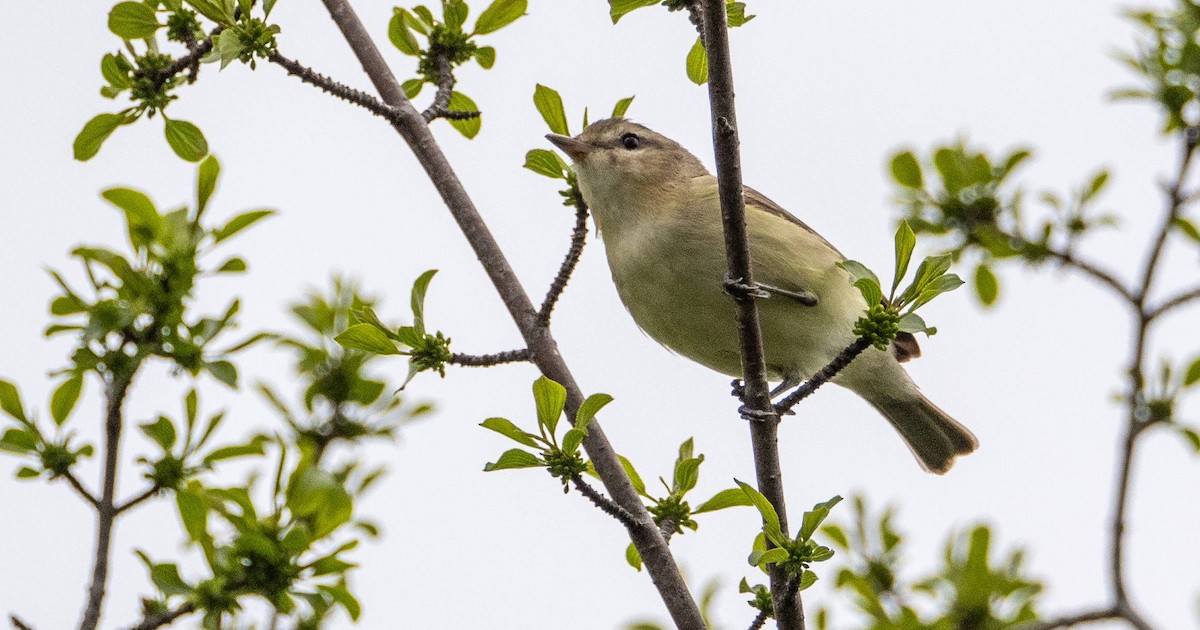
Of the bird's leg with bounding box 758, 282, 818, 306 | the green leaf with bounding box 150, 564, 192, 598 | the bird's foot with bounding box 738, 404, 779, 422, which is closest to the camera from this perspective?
the green leaf with bounding box 150, 564, 192, 598

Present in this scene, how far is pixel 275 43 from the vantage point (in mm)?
3441

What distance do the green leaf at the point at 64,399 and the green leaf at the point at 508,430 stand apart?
3.40 feet

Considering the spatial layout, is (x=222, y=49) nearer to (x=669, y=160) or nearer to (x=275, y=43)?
(x=275, y=43)

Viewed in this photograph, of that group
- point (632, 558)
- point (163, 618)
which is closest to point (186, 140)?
point (163, 618)

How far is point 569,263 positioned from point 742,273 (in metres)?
0.55

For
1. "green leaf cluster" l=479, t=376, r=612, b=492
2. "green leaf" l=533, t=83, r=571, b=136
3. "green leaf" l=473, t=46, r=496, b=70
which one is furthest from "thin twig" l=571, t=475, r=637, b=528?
"green leaf" l=473, t=46, r=496, b=70

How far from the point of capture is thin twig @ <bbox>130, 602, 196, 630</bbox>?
259cm

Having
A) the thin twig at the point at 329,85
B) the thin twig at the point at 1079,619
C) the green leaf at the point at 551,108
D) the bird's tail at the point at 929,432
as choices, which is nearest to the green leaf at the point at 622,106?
the green leaf at the point at 551,108

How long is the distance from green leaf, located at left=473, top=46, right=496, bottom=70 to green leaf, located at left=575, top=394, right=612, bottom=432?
1419 millimetres

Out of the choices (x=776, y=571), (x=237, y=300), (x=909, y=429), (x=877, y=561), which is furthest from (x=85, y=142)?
(x=909, y=429)

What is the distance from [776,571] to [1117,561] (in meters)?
1.06

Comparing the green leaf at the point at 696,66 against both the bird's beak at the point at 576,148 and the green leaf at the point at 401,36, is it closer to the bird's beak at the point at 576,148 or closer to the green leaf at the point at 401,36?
the green leaf at the point at 401,36

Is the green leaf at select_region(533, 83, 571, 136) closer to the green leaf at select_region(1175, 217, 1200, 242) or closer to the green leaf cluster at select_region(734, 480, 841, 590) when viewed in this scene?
the green leaf cluster at select_region(734, 480, 841, 590)

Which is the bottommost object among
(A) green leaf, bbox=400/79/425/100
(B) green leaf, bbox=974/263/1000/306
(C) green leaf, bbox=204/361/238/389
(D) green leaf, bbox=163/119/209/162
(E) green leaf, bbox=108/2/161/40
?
(C) green leaf, bbox=204/361/238/389
